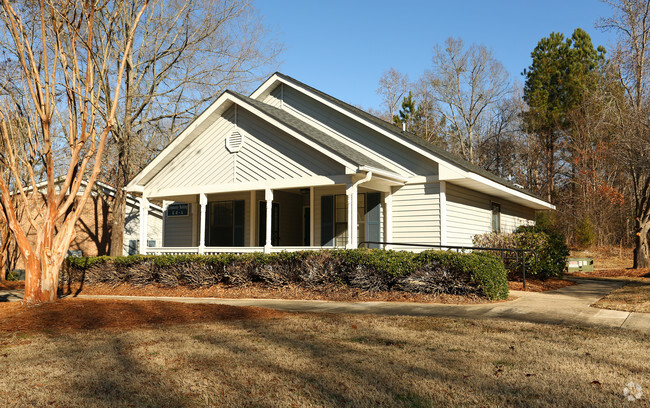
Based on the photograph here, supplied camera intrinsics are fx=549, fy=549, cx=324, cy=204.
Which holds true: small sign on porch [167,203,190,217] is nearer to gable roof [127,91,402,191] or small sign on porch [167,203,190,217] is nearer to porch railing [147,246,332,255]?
gable roof [127,91,402,191]

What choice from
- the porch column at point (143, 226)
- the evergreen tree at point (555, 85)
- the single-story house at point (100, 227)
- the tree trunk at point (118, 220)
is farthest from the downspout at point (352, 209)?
the evergreen tree at point (555, 85)

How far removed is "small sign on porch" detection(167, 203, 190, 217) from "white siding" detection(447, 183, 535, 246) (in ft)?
33.4

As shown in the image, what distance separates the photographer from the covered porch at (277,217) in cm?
1579

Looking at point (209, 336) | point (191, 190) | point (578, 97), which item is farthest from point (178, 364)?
point (578, 97)

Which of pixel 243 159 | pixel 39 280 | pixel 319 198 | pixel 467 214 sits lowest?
pixel 39 280

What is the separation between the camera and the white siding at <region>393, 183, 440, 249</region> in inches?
618

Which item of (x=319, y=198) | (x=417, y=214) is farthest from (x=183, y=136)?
(x=417, y=214)

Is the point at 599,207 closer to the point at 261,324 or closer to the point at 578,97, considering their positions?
the point at 578,97

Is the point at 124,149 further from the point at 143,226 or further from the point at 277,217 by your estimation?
the point at 277,217

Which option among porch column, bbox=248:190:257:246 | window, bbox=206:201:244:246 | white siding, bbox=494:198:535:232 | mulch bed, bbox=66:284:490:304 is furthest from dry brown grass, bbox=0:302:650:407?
white siding, bbox=494:198:535:232

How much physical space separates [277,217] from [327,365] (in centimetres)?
1322

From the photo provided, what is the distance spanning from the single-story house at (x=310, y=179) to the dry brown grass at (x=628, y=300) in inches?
178

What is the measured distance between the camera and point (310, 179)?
15.1m

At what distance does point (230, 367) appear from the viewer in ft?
18.9
